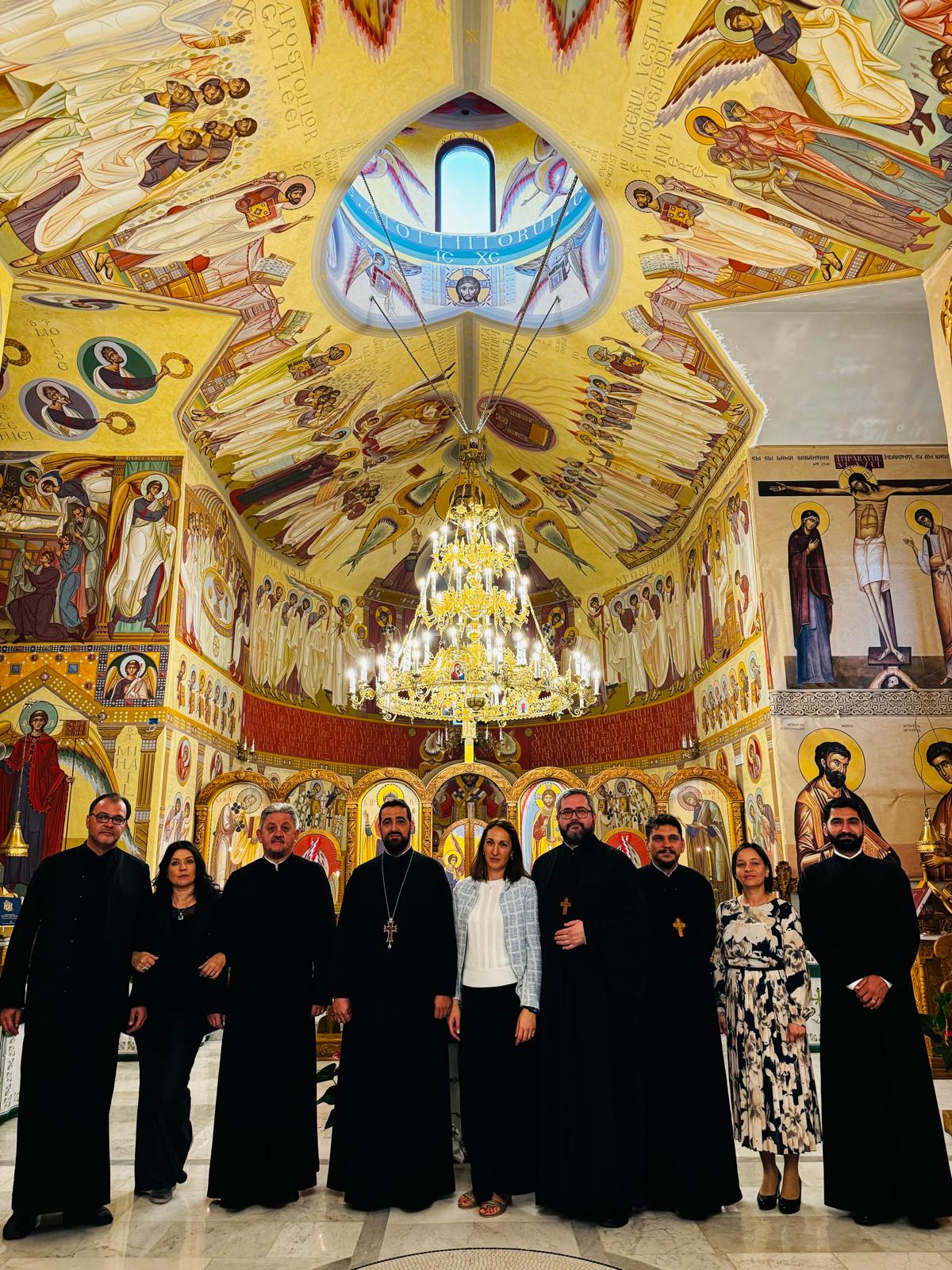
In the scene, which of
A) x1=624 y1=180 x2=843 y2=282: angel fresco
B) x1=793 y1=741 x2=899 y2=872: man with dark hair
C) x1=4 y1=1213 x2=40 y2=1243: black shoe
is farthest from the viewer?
x1=793 y1=741 x2=899 y2=872: man with dark hair

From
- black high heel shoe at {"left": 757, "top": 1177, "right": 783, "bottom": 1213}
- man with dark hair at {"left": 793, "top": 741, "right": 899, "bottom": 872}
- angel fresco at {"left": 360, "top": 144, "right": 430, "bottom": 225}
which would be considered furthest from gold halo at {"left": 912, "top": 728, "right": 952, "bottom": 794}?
angel fresco at {"left": 360, "top": 144, "right": 430, "bottom": 225}

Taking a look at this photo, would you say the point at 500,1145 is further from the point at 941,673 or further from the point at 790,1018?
the point at 941,673

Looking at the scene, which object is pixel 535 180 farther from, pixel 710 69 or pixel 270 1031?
pixel 270 1031

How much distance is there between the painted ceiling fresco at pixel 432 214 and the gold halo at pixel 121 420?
1.0 inches

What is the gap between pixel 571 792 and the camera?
4.99 meters

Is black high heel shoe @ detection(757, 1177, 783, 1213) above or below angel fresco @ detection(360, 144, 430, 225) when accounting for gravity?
below

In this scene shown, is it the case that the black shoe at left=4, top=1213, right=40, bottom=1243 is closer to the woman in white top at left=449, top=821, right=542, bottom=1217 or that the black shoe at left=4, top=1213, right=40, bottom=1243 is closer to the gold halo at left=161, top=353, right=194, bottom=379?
the woman in white top at left=449, top=821, right=542, bottom=1217

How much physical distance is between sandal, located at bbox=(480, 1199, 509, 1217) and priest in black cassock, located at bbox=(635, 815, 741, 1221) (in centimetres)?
76

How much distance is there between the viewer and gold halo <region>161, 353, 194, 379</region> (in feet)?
35.3

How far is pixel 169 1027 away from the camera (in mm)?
5086

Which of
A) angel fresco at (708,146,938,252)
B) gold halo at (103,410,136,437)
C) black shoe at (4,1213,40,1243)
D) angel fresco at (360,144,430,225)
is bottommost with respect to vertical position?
black shoe at (4,1213,40,1243)

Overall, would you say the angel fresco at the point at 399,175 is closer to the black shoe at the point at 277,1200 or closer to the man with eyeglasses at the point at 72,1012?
the man with eyeglasses at the point at 72,1012

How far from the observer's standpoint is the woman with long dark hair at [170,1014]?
495cm

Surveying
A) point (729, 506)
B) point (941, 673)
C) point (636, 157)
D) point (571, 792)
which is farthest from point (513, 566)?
point (571, 792)
